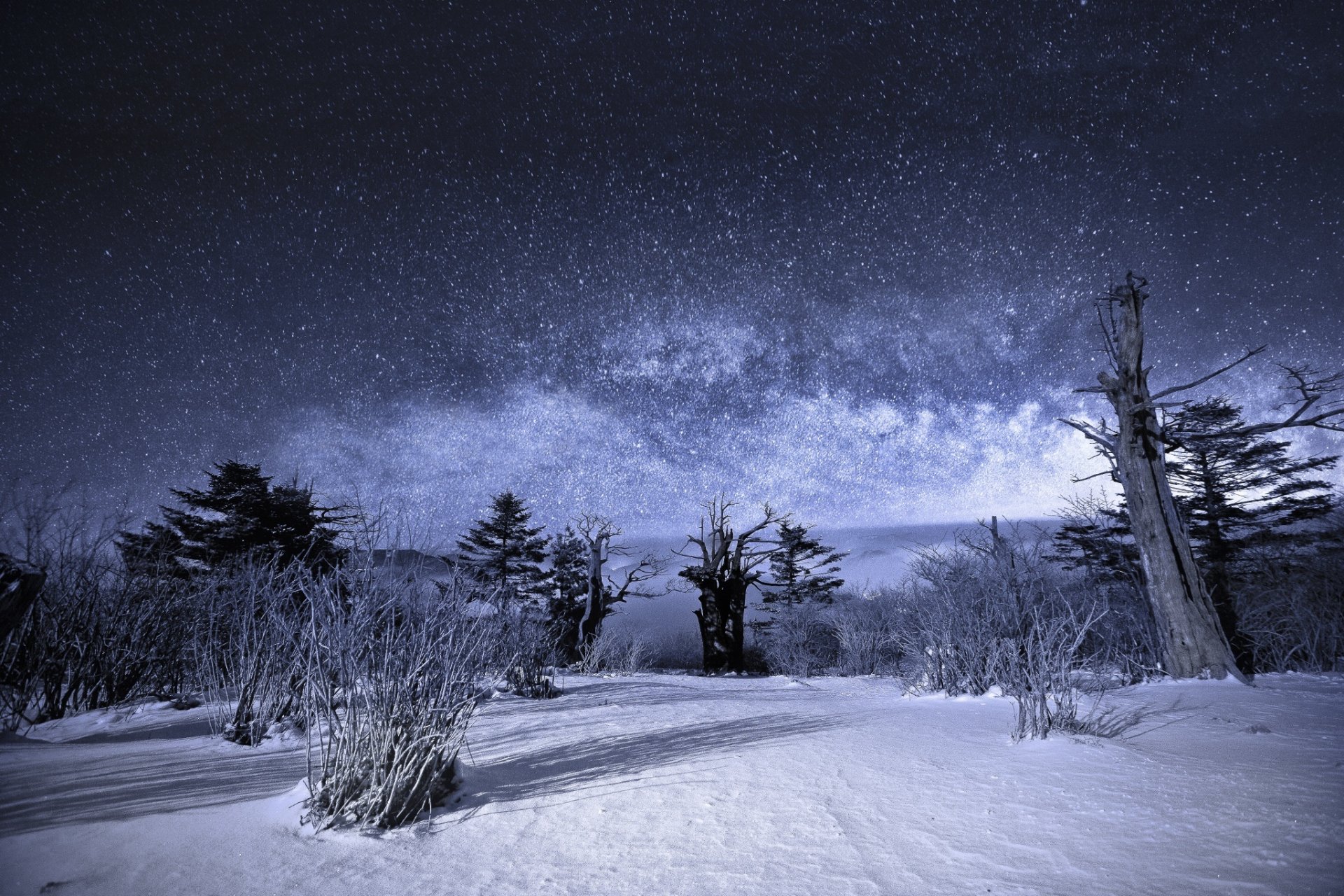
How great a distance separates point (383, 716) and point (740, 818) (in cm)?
172

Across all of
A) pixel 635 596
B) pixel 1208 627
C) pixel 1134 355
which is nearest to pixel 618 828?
pixel 1208 627

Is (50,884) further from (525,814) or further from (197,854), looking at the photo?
(525,814)

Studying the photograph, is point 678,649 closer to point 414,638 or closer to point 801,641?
point 801,641

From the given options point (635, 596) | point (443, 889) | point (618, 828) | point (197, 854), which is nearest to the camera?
point (443, 889)

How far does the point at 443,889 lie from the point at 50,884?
1.20 metres

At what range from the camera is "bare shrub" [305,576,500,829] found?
252 centimetres

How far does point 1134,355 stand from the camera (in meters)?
9.02

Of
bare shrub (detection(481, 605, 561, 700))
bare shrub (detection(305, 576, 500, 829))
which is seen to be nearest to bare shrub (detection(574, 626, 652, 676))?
bare shrub (detection(481, 605, 561, 700))

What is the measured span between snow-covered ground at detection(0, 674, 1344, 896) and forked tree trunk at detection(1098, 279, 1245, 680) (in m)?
4.16

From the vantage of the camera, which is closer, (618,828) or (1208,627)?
(618,828)

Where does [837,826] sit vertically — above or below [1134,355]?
below

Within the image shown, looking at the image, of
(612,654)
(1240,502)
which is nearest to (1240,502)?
(1240,502)

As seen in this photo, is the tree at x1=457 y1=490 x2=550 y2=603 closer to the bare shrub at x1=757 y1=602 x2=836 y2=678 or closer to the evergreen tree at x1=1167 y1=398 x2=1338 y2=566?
the bare shrub at x1=757 y1=602 x2=836 y2=678

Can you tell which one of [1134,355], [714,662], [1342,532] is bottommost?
[714,662]
